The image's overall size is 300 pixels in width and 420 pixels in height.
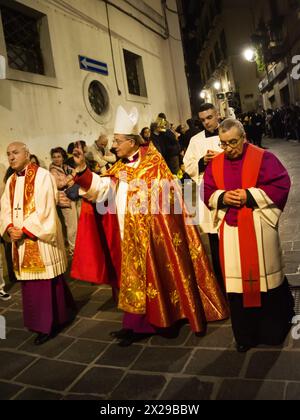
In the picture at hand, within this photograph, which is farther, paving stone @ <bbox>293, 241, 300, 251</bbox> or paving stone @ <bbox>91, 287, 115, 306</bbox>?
paving stone @ <bbox>293, 241, 300, 251</bbox>

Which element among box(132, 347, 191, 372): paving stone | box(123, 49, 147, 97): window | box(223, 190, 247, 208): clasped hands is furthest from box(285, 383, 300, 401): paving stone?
box(123, 49, 147, 97): window

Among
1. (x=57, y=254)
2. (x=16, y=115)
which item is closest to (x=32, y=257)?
(x=57, y=254)

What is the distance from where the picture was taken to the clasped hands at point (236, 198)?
2.99 metres

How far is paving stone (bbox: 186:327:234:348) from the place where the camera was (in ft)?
11.0

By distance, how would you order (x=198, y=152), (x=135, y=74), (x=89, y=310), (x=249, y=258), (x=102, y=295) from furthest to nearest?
(x=135, y=74) < (x=102, y=295) < (x=89, y=310) < (x=198, y=152) < (x=249, y=258)

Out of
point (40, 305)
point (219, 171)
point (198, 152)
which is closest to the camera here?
point (219, 171)

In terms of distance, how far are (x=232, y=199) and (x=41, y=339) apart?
2426 millimetres

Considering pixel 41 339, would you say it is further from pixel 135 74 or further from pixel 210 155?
pixel 135 74

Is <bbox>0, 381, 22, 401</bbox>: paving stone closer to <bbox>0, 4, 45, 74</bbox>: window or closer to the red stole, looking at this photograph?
the red stole

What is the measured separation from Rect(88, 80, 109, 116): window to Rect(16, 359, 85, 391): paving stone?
23.0 ft

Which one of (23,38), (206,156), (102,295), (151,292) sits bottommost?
(102,295)

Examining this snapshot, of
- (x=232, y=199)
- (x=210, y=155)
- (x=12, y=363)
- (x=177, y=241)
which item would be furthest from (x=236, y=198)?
(x=12, y=363)

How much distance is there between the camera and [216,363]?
120 inches

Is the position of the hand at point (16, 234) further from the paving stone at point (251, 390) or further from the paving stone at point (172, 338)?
the paving stone at point (251, 390)
